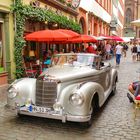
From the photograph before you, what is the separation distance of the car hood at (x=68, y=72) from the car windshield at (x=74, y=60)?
254 millimetres

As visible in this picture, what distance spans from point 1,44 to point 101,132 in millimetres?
7107

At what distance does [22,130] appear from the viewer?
608cm

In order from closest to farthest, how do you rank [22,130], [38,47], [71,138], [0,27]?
[71,138], [22,130], [0,27], [38,47]

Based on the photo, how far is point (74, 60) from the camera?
26.0 feet

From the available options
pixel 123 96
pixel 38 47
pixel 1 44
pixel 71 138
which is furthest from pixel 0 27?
pixel 71 138

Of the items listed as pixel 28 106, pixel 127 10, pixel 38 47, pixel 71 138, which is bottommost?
pixel 71 138

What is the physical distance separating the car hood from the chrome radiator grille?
0.24 meters

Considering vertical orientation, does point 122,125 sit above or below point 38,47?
below

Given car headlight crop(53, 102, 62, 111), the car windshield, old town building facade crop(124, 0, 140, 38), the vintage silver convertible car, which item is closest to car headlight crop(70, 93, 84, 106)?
the vintage silver convertible car

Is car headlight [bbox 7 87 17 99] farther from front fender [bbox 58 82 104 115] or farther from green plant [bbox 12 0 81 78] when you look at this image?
green plant [bbox 12 0 81 78]


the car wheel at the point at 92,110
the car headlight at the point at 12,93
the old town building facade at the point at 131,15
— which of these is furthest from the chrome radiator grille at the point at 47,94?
the old town building facade at the point at 131,15

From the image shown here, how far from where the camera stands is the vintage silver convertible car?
5961 mm

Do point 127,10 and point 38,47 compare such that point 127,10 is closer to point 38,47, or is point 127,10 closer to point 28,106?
point 38,47

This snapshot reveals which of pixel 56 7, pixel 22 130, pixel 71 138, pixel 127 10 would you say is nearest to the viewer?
pixel 71 138
